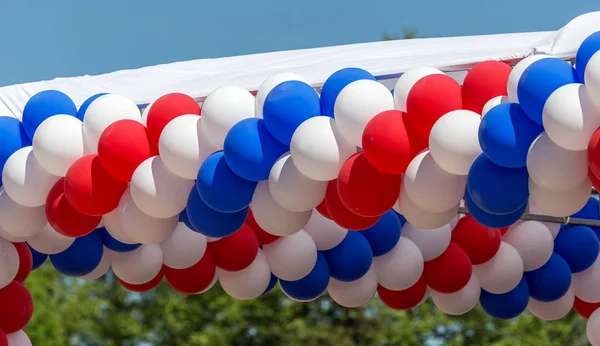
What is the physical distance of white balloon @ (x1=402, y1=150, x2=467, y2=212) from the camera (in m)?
4.13

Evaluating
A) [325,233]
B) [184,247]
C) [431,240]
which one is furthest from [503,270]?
[184,247]

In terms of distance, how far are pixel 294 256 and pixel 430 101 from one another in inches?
80.0

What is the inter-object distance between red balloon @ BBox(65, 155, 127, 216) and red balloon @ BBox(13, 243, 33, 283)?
107cm

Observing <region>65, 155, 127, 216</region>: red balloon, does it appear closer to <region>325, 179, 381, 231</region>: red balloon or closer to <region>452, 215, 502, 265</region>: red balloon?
<region>325, 179, 381, 231</region>: red balloon

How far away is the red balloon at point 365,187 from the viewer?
13.9ft

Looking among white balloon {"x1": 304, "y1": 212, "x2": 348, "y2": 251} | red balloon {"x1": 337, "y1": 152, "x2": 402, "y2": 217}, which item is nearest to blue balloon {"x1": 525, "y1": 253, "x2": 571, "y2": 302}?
white balloon {"x1": 304, "y1": 212, "x2": 348, "y2": 251}

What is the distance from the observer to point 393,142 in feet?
13.5

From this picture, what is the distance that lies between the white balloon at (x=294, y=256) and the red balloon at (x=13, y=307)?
132 cm

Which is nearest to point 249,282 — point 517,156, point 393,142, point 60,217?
point 60,217

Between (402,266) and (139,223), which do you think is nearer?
(139,223)

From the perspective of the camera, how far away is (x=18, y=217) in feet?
17.0

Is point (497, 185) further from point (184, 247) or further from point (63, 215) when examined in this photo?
point (184, 247)

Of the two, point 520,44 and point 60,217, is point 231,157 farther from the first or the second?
point 520,44

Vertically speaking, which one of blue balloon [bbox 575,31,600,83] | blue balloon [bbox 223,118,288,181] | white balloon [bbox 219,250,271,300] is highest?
blue balloon [bbox 223,118,288,181]
